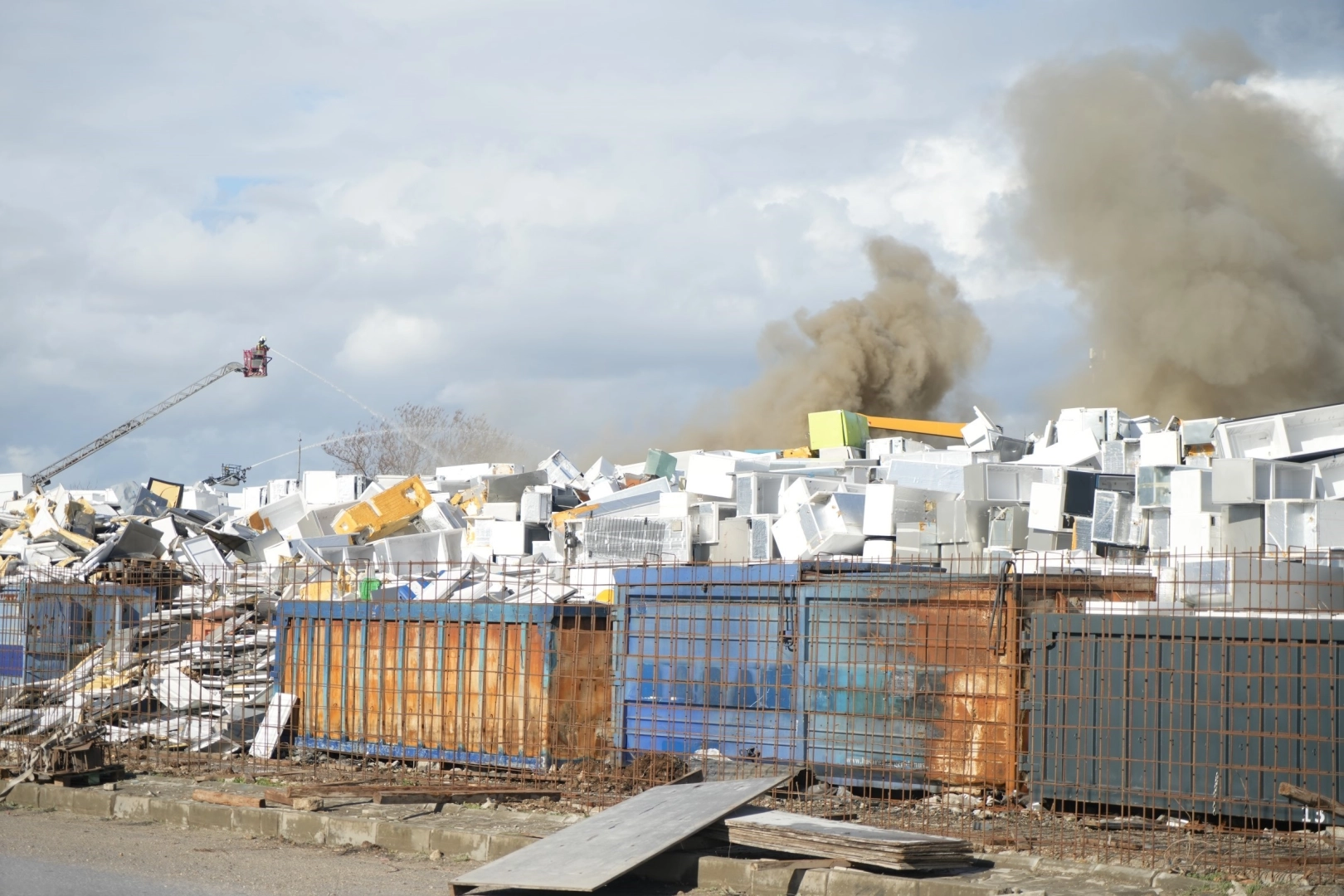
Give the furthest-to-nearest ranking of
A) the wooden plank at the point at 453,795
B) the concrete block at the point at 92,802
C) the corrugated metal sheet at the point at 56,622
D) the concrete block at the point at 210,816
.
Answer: the corrugated metal sheet at the point at 56,622
the concrete block at the point at 92,802
the wooden plank at the point at 453,795
the concrete block at the point at 210,816

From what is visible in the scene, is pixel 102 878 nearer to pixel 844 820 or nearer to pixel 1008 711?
pixel 844 820

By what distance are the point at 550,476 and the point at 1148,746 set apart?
13.5 meters

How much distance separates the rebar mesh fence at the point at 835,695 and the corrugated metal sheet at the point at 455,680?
19 mm

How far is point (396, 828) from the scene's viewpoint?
7.49 meters

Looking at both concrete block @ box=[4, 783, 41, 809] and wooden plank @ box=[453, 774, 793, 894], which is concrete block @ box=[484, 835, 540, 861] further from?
concrete block @ box=[4, 783, 41, 809]

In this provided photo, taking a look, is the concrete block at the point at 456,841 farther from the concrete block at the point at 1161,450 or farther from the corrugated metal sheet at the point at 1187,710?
the concrete block at the point at 1161,450

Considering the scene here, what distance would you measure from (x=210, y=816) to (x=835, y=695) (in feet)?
13.1

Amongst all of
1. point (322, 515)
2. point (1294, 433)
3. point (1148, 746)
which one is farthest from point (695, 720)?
point (322, 515)

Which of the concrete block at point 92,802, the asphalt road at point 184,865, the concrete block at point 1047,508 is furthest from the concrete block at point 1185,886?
the concrete block at point 1047,508

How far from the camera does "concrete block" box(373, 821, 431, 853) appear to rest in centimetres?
738

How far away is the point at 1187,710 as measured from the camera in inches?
267

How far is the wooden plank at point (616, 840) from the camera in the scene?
19.7 ft

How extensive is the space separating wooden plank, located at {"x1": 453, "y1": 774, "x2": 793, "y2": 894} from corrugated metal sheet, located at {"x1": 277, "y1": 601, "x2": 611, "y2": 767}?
4.96 feet

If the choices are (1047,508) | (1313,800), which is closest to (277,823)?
(1313,800)
